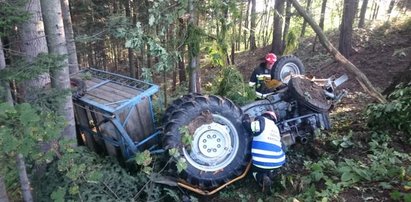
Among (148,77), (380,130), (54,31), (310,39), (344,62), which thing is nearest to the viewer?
(54,31)

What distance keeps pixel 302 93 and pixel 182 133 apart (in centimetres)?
244

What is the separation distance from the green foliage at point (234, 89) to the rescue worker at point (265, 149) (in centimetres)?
194

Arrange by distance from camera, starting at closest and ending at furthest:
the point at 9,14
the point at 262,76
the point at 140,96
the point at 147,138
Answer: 1. the point at 9,14
2. the point at 140,96
3. the point at 147,138
4. the point at 262,76

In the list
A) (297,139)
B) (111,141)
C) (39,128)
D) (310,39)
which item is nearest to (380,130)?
(297,139)

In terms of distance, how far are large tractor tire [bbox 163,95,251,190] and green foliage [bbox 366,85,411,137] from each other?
2382mm

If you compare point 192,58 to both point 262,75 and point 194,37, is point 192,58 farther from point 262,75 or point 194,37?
point 262,75

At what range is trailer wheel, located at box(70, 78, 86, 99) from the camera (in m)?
5.10

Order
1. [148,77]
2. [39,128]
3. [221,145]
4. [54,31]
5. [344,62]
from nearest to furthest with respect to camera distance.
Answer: [39,128] → [54,31] → [221,145] → [148,77] → [344,62]

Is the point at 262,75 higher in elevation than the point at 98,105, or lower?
lower

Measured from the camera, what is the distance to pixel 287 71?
7.41 metres

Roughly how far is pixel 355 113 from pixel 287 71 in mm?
1691

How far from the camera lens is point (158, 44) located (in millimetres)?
5602

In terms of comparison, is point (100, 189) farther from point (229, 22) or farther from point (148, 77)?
point (229, 22)

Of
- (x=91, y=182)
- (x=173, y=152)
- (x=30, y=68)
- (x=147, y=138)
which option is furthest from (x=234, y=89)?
(x=30, y=68)
